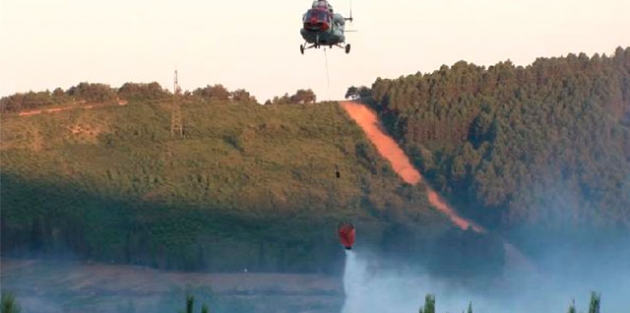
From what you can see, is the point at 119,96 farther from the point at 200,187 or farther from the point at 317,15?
the point at 317,15

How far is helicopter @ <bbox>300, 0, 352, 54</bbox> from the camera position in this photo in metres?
43.9

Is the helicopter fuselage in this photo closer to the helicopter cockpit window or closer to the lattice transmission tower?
the helicopter cockpit window

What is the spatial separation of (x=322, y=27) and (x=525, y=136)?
51.1 m

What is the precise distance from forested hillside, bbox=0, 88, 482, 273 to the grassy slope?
90mm

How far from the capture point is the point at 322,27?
144 ft

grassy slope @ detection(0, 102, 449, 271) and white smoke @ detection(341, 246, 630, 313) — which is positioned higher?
grassy slope @ detection(0, 102, 449, 271)

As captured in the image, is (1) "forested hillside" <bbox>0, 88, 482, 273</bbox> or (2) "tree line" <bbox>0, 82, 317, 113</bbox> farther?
→ (2) "tree line" <bbox>0, 82, 317, 113</bbox>

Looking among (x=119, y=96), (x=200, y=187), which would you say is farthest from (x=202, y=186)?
(x=119, y=96)

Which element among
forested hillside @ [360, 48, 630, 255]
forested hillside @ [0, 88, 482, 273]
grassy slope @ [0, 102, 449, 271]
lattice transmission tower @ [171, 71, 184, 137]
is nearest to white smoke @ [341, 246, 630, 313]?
forested hillside @ [0, 88, 482, 273]

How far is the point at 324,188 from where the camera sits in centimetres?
8912

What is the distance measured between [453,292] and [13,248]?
2338 cm

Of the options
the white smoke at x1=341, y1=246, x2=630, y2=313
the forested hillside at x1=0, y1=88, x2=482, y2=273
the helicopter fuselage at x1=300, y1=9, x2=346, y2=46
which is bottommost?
the white smoke at x1=341, y1=246, x2=630, y2=313

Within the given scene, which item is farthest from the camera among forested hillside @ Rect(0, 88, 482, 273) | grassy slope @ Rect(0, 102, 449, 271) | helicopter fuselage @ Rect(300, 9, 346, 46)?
grassy slope @ Rect(0, 102, 449, 271)

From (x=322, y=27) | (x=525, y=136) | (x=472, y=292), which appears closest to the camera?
(x=322, y=27)
